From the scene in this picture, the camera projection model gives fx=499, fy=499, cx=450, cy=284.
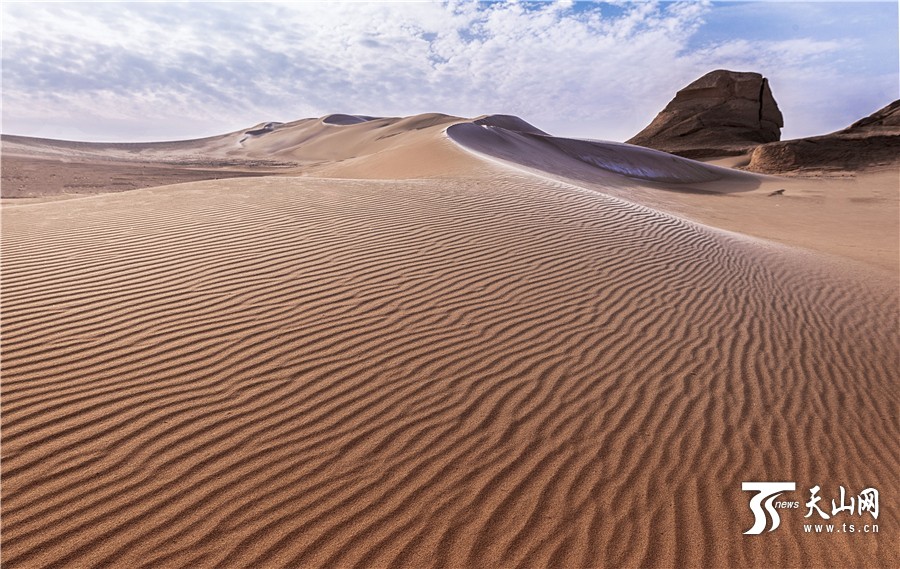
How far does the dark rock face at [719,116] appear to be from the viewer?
38438mm

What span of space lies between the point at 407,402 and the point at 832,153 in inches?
1298

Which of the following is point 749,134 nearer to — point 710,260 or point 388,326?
point 710,260

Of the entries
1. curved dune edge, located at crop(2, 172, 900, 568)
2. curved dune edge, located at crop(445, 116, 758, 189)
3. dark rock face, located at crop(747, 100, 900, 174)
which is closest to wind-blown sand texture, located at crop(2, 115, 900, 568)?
curved dune edge, located at crop(2, 172, 900, 568)

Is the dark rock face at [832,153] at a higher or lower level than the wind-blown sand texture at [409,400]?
higher

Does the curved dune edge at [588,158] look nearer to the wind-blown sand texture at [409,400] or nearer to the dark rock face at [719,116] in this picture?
the dark rock face at [719,116]

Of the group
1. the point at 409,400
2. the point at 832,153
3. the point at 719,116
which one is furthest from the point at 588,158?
the point at 409,400

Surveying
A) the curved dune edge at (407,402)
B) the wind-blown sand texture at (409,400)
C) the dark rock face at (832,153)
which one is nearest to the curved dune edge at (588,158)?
the dark rock face at (832,153)

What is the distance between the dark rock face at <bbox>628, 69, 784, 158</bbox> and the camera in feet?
126

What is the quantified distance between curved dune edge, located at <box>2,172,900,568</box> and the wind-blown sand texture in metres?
0.02

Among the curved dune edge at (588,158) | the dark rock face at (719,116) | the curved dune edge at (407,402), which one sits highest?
the dark rock face at (719,116)

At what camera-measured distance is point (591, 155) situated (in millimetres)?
24391

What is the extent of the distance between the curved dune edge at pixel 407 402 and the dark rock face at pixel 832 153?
2597 cm

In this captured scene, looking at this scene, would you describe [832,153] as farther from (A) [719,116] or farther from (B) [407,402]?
(B) [407,402]

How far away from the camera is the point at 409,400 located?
3418 mm
